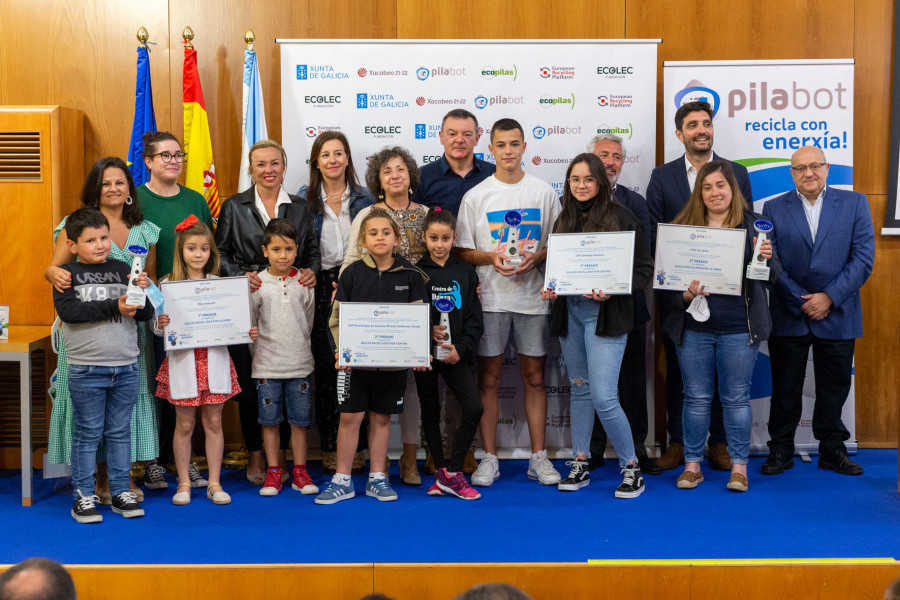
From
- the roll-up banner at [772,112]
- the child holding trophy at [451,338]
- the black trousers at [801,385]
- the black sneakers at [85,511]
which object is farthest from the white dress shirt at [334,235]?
the black trousers at [801,385]

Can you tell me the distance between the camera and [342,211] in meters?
4.57

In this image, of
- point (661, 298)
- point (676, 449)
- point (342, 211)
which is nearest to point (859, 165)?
point (661, 298)

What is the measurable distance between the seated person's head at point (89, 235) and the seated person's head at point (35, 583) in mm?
2151

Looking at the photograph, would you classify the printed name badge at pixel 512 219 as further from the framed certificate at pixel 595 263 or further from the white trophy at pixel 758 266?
the white trophy at pixel 758 266

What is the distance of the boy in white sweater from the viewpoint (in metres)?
4.20

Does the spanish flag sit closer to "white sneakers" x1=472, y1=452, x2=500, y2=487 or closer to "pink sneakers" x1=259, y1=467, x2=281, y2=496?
"pink sneakers" x1=259, y1=467, x2=281, y2=496

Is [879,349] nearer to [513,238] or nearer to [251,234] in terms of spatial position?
[513,238]

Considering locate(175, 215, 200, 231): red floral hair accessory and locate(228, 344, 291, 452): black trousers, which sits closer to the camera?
locate(175, 215, 200, 231): red floral hair accessory

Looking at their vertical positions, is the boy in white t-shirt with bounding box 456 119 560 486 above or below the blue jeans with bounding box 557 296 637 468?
above

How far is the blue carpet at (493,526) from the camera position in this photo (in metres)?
3.37

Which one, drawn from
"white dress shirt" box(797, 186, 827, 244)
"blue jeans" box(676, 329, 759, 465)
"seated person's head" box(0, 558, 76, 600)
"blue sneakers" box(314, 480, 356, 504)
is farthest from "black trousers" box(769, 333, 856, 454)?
"seated person's head" box(0, 558, 76, 600)

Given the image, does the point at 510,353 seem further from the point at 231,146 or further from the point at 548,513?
the point at 231,146

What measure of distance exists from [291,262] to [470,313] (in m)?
0.94

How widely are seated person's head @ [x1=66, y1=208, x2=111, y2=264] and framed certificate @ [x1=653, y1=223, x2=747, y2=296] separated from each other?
269 cm
